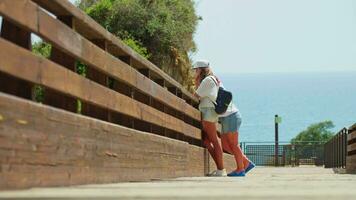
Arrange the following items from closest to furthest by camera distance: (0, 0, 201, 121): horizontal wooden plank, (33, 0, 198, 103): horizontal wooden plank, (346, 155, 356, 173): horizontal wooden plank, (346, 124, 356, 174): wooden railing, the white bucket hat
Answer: (0, 0, 201, 121): horizontal wooden plank, (33, 0, 198, 103): horizontal wooden plank, the white bucket hat, (346, 155, 356, 173): horizontal wooden plank, (346, 124, 356, 174): wooden railing

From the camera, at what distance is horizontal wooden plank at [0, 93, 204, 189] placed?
15.3 ft

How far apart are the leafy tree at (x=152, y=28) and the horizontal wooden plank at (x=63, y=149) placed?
17472mm

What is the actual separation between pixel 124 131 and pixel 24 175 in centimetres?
270

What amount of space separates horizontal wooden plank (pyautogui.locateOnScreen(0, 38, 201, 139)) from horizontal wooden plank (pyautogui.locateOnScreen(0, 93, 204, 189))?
18 centimetres

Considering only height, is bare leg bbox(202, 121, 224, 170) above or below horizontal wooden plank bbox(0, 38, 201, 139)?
below

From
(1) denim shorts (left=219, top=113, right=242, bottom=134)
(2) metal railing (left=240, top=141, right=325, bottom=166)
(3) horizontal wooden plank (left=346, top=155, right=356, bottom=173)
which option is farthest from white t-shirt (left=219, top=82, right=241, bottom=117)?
(2) metal railing (left=240, top=141, right=325, bottom=166)

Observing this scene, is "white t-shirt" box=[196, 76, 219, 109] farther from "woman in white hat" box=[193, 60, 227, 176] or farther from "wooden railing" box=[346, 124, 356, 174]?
"wooden railing" box=[346, 124, 356, 174]

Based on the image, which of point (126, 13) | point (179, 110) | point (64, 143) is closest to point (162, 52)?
point (126, 13)

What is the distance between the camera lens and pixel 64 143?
5566 mm

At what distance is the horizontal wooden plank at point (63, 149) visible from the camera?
15.3ft

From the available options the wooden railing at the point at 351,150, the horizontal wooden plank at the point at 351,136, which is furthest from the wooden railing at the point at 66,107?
the horizontal wooden plank at the point at 351,136

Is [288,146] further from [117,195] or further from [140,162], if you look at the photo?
[117,195]

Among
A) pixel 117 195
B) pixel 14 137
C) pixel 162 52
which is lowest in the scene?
pixel 117 195

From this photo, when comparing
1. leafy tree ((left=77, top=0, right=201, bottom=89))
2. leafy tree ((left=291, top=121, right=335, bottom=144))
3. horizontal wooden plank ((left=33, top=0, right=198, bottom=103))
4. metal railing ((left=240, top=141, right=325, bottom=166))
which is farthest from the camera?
leafy tree ((left=291, top=121, right=335, bottom=144))
